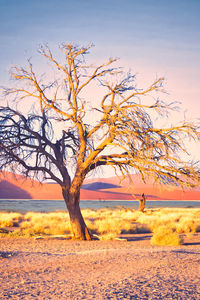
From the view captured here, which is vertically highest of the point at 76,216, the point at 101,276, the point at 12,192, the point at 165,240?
the point at 12,192

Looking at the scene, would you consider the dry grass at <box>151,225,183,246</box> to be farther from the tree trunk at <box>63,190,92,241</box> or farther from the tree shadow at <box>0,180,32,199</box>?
the tree shadow at <box>0,180,32,199</box>

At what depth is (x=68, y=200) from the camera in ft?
44.3

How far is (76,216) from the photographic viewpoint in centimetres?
1342

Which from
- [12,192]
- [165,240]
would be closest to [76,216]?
[165,240]

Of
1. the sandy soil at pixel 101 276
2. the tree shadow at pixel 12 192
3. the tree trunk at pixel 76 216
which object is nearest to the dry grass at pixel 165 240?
the tree trunk at pixel 76 216

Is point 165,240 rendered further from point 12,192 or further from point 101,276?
point 12,192

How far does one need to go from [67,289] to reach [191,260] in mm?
3894

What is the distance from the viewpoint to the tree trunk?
43.8 feet

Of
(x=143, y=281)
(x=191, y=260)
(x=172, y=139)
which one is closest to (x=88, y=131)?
(x=172, y=139)

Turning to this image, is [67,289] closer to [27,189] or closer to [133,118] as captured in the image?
[133,118]

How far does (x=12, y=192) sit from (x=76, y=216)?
97.2 meters

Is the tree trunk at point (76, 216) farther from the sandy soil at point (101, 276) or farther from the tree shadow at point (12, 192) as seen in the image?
the tree shadow at point (12, 192)

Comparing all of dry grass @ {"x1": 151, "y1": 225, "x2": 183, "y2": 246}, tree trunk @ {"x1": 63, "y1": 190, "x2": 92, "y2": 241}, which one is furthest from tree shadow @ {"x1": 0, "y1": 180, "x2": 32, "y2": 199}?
dry grass @ {"x1": 151, "y1": 225, "x2": 183, "y2": 246}

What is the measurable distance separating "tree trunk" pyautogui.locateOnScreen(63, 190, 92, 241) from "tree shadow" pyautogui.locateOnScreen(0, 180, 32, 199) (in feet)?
306
